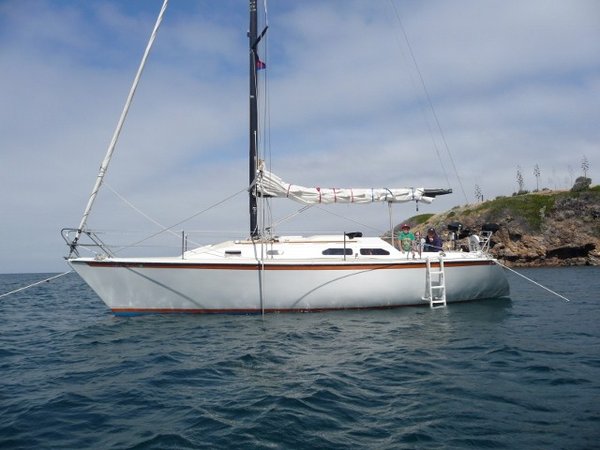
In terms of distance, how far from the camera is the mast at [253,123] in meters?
15.3

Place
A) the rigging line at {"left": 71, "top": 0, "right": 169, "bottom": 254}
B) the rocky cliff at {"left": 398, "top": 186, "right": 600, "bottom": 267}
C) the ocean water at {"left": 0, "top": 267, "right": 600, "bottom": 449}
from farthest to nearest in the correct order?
1. the rocky cliff at {"left": 398, "top": 186, "right": 600, "bottom": 267}
2. the rigging line at {"left": 71, "top": 0, "right": 169, "bottom": 254}
3. the ocean water at {"left": 0, "top": 267, "right": 600, "bottom": 449}

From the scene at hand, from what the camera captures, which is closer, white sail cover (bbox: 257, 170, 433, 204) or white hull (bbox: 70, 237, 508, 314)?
white hull (bbox: 70, 237, 508, 314)

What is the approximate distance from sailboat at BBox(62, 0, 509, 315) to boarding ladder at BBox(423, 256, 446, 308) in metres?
0.04

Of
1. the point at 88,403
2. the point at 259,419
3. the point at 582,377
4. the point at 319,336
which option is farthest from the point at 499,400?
the point at 88,403

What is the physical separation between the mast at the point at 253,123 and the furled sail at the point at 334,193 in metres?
0.50

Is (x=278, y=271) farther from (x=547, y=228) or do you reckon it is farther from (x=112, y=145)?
(x=547, y=228)

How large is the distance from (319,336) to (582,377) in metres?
5.50

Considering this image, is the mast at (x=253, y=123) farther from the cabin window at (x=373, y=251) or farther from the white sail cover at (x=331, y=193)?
the cabin window at (x=373, y=251)

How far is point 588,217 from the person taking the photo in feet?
149

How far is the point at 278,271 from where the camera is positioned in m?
13.3

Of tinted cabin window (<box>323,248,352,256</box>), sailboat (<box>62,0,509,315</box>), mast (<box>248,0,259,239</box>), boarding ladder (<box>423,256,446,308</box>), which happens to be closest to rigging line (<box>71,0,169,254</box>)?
sailboat (<box>62,0,509,315</box>)

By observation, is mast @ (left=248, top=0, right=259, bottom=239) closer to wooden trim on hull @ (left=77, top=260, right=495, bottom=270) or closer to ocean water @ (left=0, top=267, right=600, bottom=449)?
wooden trim on hull @ (left=77, top=260, right=495, bottom=270)

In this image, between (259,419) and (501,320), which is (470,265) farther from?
(259,419)

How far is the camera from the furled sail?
15.2 meters
